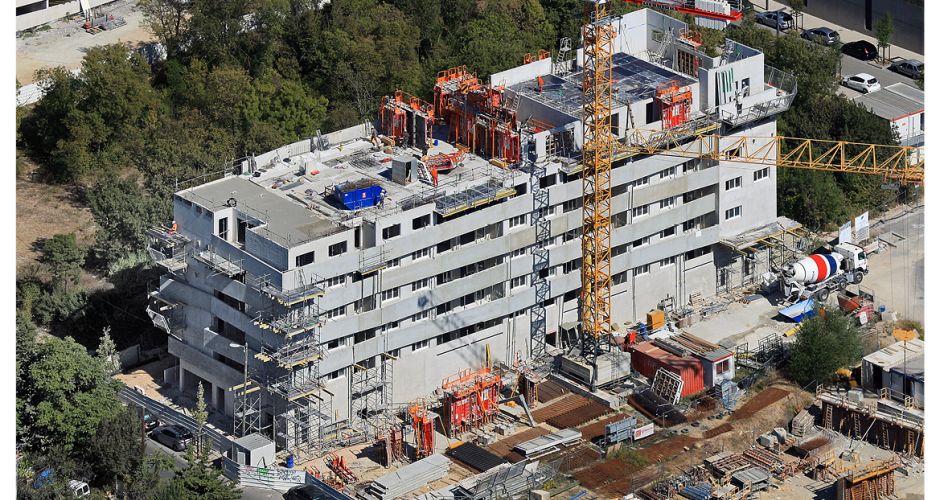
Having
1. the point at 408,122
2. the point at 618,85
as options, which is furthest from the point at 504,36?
the point at 408,122

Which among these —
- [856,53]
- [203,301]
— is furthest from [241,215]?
[856,53]

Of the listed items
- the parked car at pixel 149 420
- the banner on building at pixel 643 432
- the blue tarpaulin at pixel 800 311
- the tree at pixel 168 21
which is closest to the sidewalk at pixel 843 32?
the blue tarpaulin at pixel 800 311

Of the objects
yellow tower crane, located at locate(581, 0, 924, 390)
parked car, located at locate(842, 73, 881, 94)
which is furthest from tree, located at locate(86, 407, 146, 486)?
parked car, located at locate(842, 73, 881, 94)

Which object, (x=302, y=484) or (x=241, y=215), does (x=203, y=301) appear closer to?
(x=241, y=215)

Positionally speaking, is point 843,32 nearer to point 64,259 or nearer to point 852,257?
point 852,257

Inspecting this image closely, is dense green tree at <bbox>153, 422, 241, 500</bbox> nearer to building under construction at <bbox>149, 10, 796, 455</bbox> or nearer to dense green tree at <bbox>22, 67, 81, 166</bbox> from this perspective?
building under construction at <bbox>149, 10, 796, 455</bbox>
